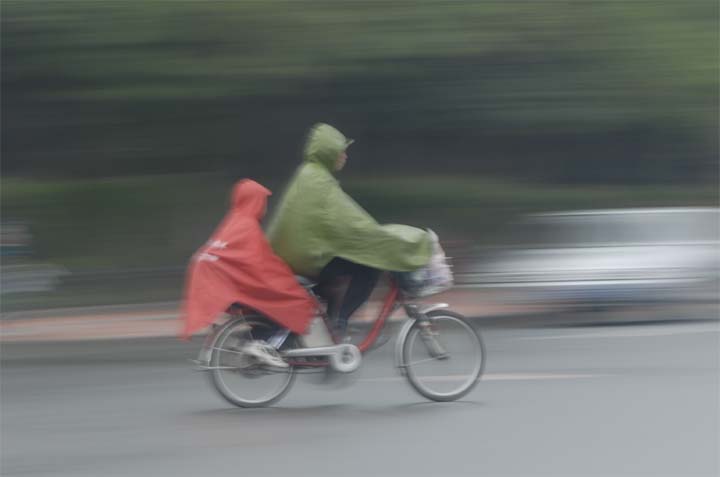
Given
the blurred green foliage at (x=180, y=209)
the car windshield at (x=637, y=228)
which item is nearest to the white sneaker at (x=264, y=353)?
the car windshield at (x=637, y=228)

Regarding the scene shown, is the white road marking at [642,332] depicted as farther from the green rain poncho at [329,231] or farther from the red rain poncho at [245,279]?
the red rain poncho at [245,279]

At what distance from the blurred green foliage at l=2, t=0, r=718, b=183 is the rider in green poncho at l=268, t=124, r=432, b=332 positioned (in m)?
7.19

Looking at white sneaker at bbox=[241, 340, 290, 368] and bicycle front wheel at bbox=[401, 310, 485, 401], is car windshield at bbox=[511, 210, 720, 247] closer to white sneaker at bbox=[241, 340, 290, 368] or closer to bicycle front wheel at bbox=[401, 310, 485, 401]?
bicycle front wheel at bbox=[401, 310, 485, 401]

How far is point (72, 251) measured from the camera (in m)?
14.9

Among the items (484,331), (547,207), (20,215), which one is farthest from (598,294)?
(20,215)

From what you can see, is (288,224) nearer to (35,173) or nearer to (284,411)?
(284,411)

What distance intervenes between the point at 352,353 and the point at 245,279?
34.5 inches

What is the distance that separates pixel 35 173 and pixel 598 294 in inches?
307

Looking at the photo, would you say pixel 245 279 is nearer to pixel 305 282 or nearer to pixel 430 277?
pixel 305 282

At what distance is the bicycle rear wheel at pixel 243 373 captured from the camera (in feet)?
24.7

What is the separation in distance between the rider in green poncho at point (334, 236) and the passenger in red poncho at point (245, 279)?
0.49ft

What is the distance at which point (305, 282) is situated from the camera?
761 centimetres

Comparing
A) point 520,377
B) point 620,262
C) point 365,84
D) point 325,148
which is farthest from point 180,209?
point 325,148

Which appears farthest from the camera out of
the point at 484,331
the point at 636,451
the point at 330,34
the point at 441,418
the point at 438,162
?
the point at 438,162
